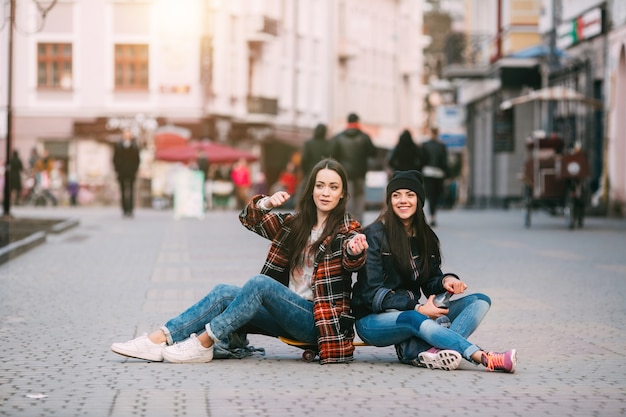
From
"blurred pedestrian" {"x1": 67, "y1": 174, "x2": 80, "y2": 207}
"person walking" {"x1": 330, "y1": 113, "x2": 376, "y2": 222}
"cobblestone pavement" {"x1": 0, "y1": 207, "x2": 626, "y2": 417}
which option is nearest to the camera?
"cobblestone pavement" {"x1": 0, "y1": 207, "x2": 626, "y2": 417}

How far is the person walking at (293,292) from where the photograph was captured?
7.73m

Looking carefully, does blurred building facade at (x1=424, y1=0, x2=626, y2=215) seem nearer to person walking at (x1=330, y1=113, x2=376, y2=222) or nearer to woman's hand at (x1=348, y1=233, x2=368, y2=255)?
person walking at (x1=330, y1=113, x2=376, y2=222)

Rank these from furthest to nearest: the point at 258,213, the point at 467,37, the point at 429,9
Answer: the point at 429,9 → the point at 467,37 → the point at 258,213

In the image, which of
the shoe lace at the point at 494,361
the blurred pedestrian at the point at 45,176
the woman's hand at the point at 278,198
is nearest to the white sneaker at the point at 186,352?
the woman's hand at the point at 278,198

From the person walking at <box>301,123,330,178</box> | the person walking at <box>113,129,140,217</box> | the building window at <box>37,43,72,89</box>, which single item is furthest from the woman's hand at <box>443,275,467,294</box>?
the building window at <box>37,43,72,89</box>

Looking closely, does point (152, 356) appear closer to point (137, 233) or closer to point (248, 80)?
point (137, 233)

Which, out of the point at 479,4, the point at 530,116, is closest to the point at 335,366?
the point at 530,116

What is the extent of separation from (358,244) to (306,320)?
61cm

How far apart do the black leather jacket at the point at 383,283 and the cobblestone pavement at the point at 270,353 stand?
0.35 meters

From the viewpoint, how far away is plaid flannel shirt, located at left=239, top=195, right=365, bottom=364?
7.70m

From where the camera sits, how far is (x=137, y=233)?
23.4 meters

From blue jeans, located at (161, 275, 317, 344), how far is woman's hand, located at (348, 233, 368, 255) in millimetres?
511

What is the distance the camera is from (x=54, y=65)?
180 feet

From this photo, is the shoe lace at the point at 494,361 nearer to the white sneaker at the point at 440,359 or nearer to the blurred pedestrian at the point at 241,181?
the white sneaker at the point at 440,359
